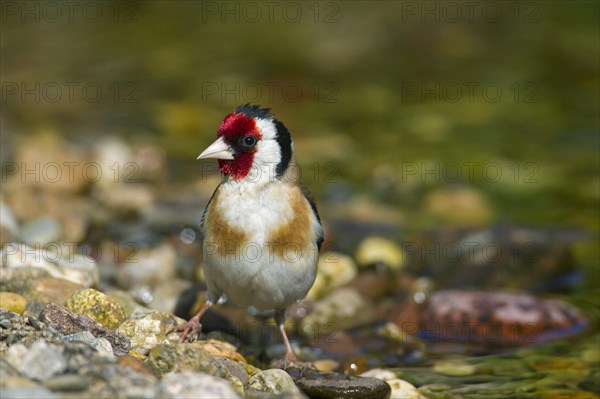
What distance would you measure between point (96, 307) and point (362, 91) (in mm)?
8726

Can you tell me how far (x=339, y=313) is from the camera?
8.01 metres

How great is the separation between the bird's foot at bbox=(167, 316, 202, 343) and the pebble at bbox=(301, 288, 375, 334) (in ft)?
5.04

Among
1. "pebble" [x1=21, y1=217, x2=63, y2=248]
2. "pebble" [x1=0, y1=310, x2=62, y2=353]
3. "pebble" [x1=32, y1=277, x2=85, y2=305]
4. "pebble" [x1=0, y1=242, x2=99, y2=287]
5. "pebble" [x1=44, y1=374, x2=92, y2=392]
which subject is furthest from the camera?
"pebble" [x1=21, y1=217, x2=63, y2=248]

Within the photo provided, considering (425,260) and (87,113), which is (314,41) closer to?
(87,113)

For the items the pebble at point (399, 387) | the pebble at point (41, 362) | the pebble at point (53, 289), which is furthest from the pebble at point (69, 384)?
the pebble at point (399, 387)

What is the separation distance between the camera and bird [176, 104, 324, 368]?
6.14 meters

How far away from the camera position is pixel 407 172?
452 inches

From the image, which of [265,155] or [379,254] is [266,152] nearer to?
[265,155]

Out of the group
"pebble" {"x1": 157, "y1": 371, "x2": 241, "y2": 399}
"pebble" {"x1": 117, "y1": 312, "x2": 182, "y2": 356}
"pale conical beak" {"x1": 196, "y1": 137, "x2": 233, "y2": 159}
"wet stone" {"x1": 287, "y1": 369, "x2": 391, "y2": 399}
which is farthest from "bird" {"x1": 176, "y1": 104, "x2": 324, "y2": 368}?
"pebble" {"x1": 157, "y1": 371, "x2": 241, "y2": 399}

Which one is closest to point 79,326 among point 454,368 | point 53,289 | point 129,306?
point 53,289

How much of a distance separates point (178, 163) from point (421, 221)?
307 cm

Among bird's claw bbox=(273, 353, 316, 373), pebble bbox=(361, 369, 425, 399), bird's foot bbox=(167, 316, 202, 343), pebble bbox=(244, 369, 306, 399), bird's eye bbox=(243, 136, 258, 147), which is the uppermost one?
bird's eye bbox=(243, 136, 258, 147)

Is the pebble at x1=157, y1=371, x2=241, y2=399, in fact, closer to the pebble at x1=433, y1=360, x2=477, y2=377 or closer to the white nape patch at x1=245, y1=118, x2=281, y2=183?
the white nape patch at x1=245, y1=118, x2=281, y2=183

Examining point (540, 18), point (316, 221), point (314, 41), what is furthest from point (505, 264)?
point (540, 18)
